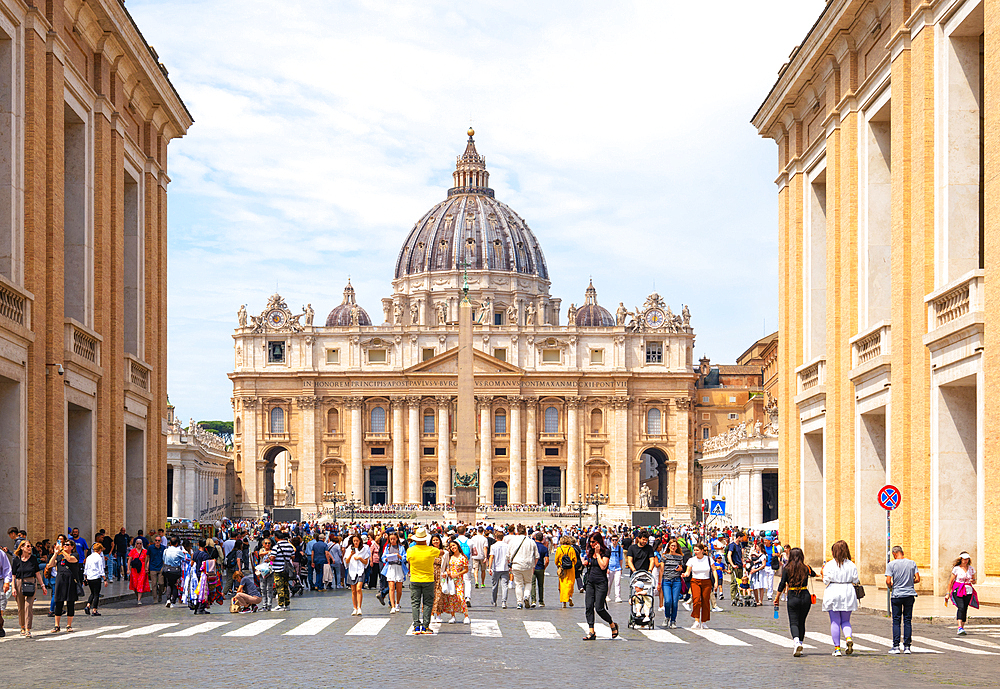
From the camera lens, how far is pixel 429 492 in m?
127

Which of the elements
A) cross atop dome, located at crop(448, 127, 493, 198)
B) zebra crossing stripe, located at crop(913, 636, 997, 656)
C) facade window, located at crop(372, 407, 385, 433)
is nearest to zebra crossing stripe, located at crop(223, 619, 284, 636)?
zebra crossing stripe, located at crop(913, 636, 997, 656)

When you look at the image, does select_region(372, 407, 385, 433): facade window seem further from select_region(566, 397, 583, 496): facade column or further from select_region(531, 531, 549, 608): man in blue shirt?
select_region(531, 531, 549, 608): man in blue shirt

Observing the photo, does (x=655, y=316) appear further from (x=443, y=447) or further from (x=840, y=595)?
(x=840, y=595)

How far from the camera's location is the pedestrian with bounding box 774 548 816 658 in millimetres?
16234

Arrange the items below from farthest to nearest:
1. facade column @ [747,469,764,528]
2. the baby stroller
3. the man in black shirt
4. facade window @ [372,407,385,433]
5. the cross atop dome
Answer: the cross atop dome, facade window @ [372,407,385,433], facade column @ [747,469,764,528], the man in black shirt, the baby stroller

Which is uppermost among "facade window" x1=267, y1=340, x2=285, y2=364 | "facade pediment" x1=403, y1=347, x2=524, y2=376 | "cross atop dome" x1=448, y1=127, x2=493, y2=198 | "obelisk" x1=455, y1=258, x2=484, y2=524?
"cross atop dome" x1=448, y1=127, x2=493, y2=198

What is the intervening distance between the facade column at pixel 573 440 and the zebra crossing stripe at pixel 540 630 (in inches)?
4099

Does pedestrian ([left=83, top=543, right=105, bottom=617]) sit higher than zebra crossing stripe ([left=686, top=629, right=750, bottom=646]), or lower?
higher

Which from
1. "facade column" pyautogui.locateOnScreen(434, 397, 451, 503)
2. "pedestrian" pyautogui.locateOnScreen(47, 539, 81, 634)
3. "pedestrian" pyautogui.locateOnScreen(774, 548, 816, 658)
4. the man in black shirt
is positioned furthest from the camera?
"facade column" pyautogui.locateOnScreen(434, 397, 451, 503)

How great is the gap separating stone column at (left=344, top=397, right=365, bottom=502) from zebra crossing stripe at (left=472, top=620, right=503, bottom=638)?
A: 4116 inches

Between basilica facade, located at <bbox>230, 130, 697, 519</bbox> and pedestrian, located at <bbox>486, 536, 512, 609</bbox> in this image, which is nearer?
pedestrian, located at <bbox>486, 536, 512, 609</bbox>

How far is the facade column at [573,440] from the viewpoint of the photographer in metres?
126

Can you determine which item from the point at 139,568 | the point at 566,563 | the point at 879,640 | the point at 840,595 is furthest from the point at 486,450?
the point at 840,595

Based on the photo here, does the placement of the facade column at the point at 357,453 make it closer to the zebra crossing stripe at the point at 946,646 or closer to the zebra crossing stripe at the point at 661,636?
the zebra crossing stripe at the point at 661,636
